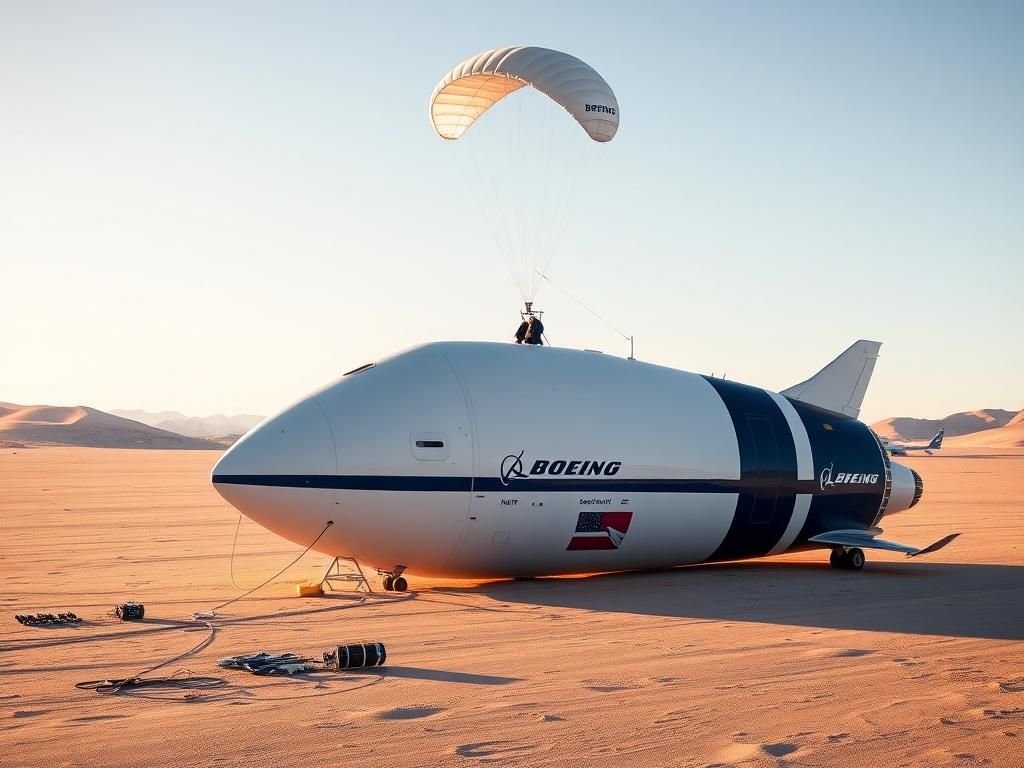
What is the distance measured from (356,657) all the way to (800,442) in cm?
1052

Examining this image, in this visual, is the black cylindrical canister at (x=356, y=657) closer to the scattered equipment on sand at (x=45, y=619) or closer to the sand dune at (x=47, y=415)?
the scattered equipment on sand at (x=45, y=619)

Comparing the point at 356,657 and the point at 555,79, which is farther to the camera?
the point at 555,79

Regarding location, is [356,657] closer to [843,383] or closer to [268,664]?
[268,664]

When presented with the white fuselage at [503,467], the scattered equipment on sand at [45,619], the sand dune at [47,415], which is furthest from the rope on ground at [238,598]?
the sand dune at [47,415]

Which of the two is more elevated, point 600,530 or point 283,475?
point 283,475

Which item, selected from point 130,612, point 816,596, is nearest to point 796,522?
point 816,596

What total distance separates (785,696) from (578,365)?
24.8 ft

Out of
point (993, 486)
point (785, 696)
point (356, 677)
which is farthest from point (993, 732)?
point (993, 486)

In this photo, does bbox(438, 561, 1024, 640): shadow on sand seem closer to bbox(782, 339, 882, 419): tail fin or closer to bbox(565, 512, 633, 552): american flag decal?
bbox(565, 512, 633, 552): american flag decal

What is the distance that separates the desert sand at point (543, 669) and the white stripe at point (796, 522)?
1.86 ft

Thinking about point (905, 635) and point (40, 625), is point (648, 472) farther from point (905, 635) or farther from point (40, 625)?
point (40, 625)

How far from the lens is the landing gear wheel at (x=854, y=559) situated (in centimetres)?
1786

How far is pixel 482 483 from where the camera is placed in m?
13.4

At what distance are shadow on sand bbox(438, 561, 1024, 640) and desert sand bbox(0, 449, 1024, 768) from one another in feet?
0.21
